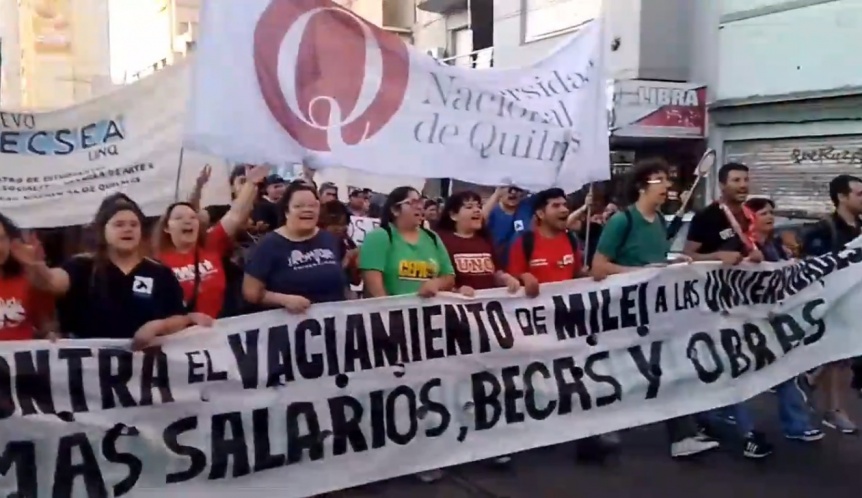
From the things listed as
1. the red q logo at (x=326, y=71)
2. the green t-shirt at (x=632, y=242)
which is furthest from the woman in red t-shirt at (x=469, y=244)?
the red q logo at (x=326, y=71)

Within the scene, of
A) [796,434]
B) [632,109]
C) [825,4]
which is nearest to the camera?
[796,434]

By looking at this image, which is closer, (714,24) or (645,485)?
(645,485)

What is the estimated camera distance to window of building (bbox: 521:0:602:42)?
721 inches

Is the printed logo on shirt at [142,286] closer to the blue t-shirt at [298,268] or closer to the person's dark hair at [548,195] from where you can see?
the blue t-shirt at [298,268]

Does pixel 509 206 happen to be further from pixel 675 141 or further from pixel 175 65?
pixel 675 141

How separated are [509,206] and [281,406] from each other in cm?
330

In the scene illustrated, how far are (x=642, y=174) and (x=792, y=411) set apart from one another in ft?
5.92

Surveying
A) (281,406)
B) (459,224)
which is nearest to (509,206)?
(459,224)

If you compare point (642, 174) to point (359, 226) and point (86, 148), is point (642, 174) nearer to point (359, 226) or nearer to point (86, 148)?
point (86, 148)

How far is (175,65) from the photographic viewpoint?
23.5 ft

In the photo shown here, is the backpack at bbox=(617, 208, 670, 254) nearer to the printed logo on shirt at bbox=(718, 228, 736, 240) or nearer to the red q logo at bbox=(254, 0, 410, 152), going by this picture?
the printed logo on shirt at bbox=(718, 228, 736, 240)

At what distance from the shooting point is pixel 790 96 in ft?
47.2

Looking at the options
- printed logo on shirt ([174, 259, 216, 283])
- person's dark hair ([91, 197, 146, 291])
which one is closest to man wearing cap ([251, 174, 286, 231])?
printed logo on shirt ([174, 259, 216, 283])

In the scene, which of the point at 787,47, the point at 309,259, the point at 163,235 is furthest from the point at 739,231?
the point at 787,47
